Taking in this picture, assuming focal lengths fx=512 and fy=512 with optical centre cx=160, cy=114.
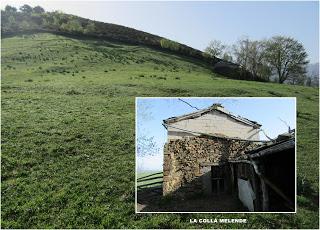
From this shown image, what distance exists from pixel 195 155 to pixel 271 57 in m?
6.90

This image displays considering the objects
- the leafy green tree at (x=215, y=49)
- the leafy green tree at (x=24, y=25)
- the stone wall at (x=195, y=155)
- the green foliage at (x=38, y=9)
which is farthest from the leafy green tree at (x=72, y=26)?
the stone wall at (x=195, y=155)

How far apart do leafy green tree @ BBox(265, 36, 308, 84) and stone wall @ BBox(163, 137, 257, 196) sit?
16.1ft

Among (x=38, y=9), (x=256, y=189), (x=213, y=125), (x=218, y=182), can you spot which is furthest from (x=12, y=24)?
(x=256, y=189)

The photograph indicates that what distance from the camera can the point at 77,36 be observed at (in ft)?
93.1

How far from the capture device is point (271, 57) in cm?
2045

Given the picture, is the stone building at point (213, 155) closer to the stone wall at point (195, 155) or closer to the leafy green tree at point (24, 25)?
the stone wall at point (195, 155)

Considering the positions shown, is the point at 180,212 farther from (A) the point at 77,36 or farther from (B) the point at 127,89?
(A) the point at 77,36

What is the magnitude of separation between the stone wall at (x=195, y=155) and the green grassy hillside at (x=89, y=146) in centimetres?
117

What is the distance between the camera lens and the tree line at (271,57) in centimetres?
1888

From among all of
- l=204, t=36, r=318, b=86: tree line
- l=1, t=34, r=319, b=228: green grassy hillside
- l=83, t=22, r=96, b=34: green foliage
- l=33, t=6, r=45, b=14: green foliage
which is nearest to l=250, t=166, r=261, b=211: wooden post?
l=1, t=34, r=319, b=228: green grassy hillside

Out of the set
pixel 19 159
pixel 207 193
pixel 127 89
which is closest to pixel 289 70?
pixel 127 89

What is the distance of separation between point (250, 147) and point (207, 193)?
1.92 meters

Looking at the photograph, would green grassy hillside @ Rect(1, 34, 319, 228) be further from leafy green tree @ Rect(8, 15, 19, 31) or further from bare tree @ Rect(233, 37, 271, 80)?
leafy green tree @ Rect(8, 15, 19, 31)

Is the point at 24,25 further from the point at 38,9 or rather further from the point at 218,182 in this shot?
the point at 218,182
